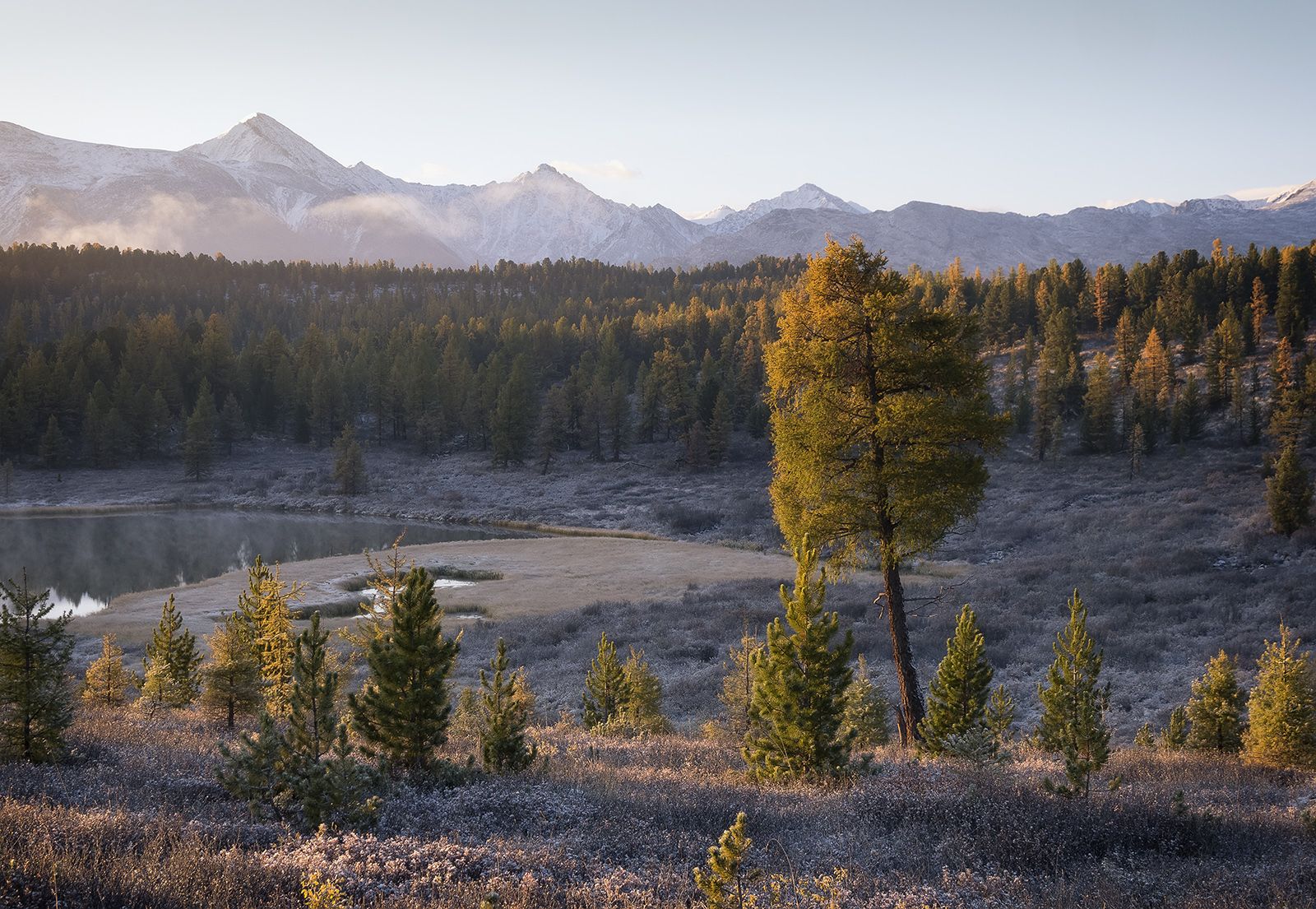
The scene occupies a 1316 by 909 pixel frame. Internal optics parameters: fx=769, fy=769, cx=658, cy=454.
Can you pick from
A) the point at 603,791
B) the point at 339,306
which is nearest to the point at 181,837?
the point at 603,791

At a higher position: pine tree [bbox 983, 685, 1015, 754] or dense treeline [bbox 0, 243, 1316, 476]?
dense treeline [bbox 0, 243, 1316, 476]

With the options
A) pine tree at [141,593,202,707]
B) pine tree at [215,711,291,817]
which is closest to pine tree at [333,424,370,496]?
pine tree at [141,593,202,707]

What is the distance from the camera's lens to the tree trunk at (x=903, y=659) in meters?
14.0

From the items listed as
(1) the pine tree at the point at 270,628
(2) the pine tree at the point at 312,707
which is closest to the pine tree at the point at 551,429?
(1) the pine tree at the point at 270,628

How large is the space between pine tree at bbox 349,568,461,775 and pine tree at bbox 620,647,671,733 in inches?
331

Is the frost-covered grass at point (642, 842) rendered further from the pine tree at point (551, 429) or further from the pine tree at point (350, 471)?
the pine tree at point (551, 429)

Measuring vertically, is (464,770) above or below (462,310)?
below

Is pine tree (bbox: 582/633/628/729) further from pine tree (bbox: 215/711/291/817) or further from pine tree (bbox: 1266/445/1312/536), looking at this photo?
pine tree (bbox: 1266/445/1312/536)

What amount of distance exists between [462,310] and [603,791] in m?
146

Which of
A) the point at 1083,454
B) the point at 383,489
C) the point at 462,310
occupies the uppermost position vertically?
the point at 462,310

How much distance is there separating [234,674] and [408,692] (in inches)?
344

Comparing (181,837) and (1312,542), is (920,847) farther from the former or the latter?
(1312,542)

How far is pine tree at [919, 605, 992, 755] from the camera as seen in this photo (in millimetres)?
14531

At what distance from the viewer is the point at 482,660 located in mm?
27625
